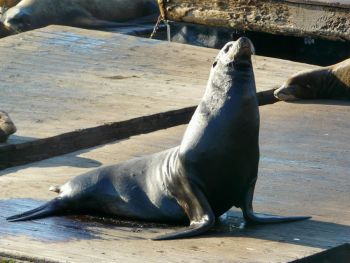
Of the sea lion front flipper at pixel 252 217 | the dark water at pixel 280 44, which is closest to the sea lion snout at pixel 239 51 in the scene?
the sea lion front flipper at pixel 252 217

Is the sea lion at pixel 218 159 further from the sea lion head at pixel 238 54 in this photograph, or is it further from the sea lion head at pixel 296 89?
the sea lion head at pixel 296 89

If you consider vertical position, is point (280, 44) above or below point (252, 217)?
below

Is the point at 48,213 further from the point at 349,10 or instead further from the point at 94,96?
the point at 349,10

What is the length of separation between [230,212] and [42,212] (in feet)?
2.92

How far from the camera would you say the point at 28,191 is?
6.19 meters

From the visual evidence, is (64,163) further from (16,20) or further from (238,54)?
(16,20)

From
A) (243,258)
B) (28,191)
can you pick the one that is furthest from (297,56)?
(243,258)

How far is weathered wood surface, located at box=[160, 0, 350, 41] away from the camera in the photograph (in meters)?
10.0

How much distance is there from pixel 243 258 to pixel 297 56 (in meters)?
6.83

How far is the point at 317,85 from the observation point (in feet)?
30.1

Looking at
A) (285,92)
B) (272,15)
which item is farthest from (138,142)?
(272,15)

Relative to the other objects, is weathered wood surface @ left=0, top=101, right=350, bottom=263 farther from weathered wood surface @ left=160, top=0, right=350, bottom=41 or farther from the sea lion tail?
weathered wood surface @ left=160, top=0, right=350, bottom=41

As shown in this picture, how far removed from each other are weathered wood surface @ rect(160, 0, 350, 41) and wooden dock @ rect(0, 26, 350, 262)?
16.2 inches

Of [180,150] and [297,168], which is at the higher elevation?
[180,150]
